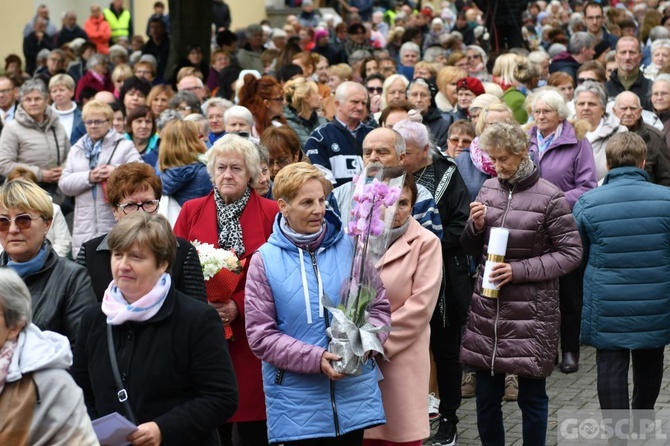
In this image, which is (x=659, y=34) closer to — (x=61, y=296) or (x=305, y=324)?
(x=305, y=324)

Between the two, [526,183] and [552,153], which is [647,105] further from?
[526,183]

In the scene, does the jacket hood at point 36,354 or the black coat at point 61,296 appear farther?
the black coat at point 61,296

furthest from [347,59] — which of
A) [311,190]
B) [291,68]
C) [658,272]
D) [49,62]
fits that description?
[311,190]

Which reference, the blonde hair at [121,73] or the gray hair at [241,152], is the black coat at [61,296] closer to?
the gray hair at [241,152]

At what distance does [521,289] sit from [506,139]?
85 centimetres

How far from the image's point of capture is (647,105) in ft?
41.0

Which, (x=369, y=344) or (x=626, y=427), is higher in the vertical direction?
(x=369, y=344)

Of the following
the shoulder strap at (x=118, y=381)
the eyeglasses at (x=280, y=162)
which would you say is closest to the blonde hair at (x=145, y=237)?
the shoulder strap at (x=118, y=381)

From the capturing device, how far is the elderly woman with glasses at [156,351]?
4738 mm

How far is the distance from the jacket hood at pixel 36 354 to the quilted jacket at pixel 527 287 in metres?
3.19

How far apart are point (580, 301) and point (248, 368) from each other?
3.79 meters

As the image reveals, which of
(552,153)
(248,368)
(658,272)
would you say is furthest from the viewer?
(552,153)

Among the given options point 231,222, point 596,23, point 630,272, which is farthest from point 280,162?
point 596,23

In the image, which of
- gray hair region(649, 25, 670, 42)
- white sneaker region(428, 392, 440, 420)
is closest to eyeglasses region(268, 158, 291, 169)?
white sneaker region(428, 392, 440, 420)
